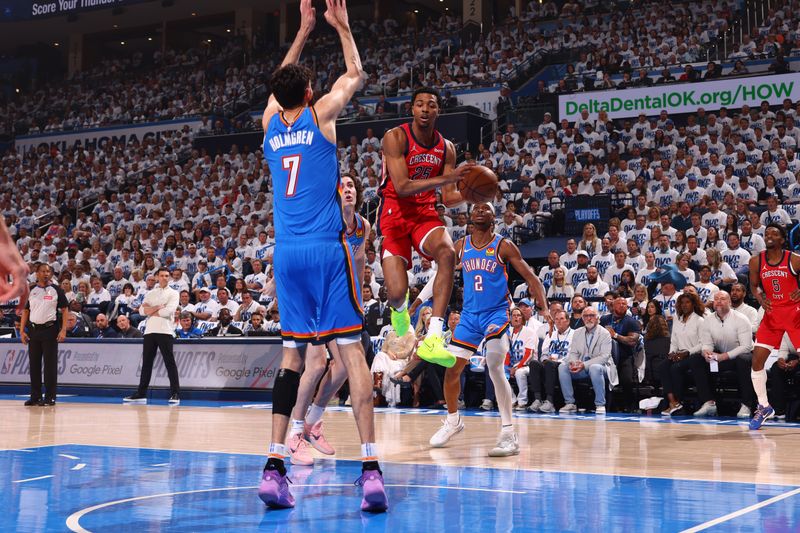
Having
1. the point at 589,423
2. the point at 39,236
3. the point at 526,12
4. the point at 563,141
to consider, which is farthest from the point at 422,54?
the point at 589,423

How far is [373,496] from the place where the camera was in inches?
199

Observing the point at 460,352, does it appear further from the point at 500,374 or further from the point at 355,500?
the point at 355,500

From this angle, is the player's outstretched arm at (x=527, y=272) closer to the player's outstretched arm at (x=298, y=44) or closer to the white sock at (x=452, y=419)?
the white sock at (x=452, y=419)

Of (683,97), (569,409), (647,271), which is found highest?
(683,97)

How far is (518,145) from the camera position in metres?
21.4

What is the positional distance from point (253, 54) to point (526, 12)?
10.7 meters

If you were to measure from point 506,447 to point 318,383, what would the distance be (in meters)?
1.70

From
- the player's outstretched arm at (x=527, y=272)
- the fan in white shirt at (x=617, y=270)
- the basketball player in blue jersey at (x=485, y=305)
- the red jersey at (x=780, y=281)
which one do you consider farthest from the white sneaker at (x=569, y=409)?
the player's outstretched arm at (x=527, y=272)

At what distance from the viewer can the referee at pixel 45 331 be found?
14.4m

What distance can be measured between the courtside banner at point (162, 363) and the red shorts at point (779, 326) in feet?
24.6

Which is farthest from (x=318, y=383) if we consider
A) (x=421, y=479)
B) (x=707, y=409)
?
(x=707, y=409)

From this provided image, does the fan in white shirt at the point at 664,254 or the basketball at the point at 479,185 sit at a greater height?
the basketball at the point at 479,185

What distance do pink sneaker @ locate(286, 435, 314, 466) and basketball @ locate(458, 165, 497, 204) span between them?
7.40 ft

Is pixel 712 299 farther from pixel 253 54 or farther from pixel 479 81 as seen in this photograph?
pixel 253 54
